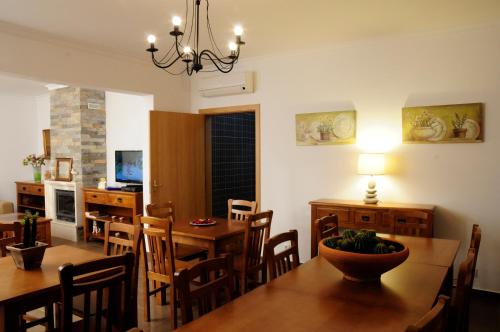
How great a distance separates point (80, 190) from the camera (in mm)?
6359

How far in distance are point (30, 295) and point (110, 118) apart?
5011 millimetres

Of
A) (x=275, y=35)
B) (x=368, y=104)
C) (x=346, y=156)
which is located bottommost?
(x=346, y=156)

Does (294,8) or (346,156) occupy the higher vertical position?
(294,8)

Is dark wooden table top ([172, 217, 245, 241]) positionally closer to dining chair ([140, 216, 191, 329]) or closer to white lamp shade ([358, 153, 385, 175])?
dining chair ([140, 216, 191, 329])

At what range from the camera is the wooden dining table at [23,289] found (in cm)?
186

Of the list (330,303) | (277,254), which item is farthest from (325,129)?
(330,303)

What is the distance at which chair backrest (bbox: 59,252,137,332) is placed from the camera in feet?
5.70

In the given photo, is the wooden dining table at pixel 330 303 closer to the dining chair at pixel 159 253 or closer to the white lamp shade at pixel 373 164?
the dining chair at pixel 159 253

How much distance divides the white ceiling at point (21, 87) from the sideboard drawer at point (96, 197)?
6.66 feet

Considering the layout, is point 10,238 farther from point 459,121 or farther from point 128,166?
point 459,121

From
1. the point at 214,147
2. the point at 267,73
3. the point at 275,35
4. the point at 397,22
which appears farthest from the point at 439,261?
the point at 214,147

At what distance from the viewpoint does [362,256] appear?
73.7 inches

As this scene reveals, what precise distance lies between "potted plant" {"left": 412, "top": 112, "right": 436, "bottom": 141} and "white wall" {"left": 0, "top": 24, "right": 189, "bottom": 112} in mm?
3162

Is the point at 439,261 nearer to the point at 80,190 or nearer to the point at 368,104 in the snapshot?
the point at 368,104
